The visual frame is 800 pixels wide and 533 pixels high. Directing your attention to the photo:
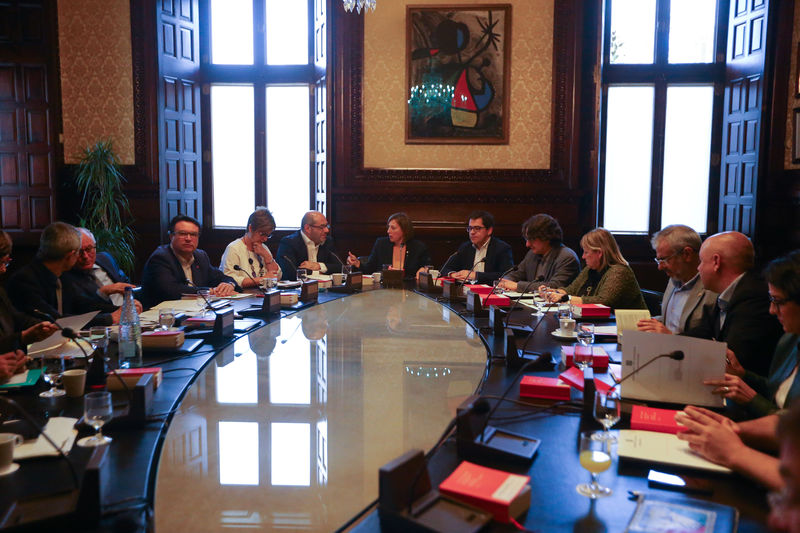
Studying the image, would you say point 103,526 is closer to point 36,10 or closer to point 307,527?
point 307,527

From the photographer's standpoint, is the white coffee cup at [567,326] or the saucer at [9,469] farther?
the white coffee cup at [567,326]

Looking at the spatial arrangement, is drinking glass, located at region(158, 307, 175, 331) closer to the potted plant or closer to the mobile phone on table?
the mobile phone on table

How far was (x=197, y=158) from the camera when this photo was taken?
7570mm

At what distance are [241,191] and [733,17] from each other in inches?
223

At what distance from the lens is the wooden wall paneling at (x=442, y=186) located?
6.90 meters

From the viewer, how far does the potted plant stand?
648cm

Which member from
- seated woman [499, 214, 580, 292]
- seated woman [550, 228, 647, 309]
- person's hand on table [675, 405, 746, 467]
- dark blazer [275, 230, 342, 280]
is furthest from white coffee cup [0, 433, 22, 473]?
dark blazer [275, 230, 342, 280]

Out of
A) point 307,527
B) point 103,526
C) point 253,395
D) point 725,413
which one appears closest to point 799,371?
point 725,413

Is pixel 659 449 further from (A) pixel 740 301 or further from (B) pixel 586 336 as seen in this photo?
(A) pixel 740 301

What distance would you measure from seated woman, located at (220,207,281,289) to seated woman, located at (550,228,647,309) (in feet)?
7.76

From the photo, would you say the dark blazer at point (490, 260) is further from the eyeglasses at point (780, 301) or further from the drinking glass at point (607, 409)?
the drinking glass at point (607, 409)

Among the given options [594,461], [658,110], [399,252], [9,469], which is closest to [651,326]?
[594,461]

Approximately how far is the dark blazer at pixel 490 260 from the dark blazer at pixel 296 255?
1032 mm

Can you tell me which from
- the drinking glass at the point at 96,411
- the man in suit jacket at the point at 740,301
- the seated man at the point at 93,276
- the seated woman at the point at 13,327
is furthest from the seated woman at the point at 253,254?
the drinking glass at the point at 96,411
